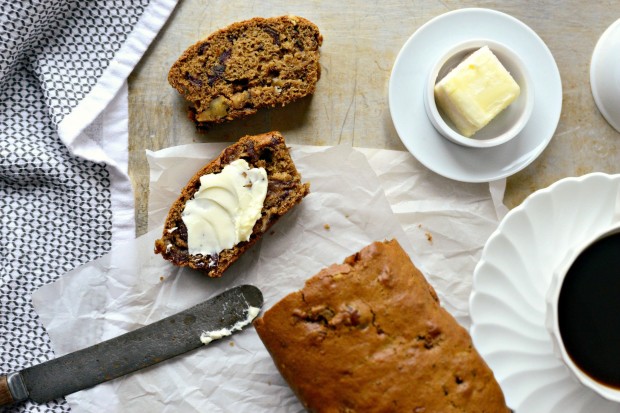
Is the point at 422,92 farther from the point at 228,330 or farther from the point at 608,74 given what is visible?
the point at 228,330

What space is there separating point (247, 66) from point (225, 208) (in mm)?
579

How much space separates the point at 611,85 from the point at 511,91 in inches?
19.4

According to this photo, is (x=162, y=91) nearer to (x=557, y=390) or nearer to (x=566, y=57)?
(x=566, y=57)

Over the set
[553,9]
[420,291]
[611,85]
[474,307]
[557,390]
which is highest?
[553,9]

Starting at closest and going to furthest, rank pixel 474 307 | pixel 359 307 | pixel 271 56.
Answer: pixel 359 307 → pixel 474 307 → pixel 271 56

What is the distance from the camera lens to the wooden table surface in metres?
2.72

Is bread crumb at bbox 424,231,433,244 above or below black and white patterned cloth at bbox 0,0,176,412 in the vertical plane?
below

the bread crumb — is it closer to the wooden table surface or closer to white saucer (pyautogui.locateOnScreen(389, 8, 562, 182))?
white saucer (pyautogui.locateOnScreen(389, 8, 562, 182))

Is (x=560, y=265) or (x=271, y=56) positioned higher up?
(x=271, y=56)

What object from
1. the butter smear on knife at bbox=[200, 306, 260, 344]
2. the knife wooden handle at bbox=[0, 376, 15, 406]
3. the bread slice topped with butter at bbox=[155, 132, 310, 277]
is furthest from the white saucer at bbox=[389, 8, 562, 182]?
the knife wooden handle at bbox=[0, 376, 15, 406]

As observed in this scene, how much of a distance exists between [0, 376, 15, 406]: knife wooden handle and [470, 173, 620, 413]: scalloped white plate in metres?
1.80

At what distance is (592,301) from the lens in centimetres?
224

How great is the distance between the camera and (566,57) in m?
2.78

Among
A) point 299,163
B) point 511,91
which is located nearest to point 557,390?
point 511,91
